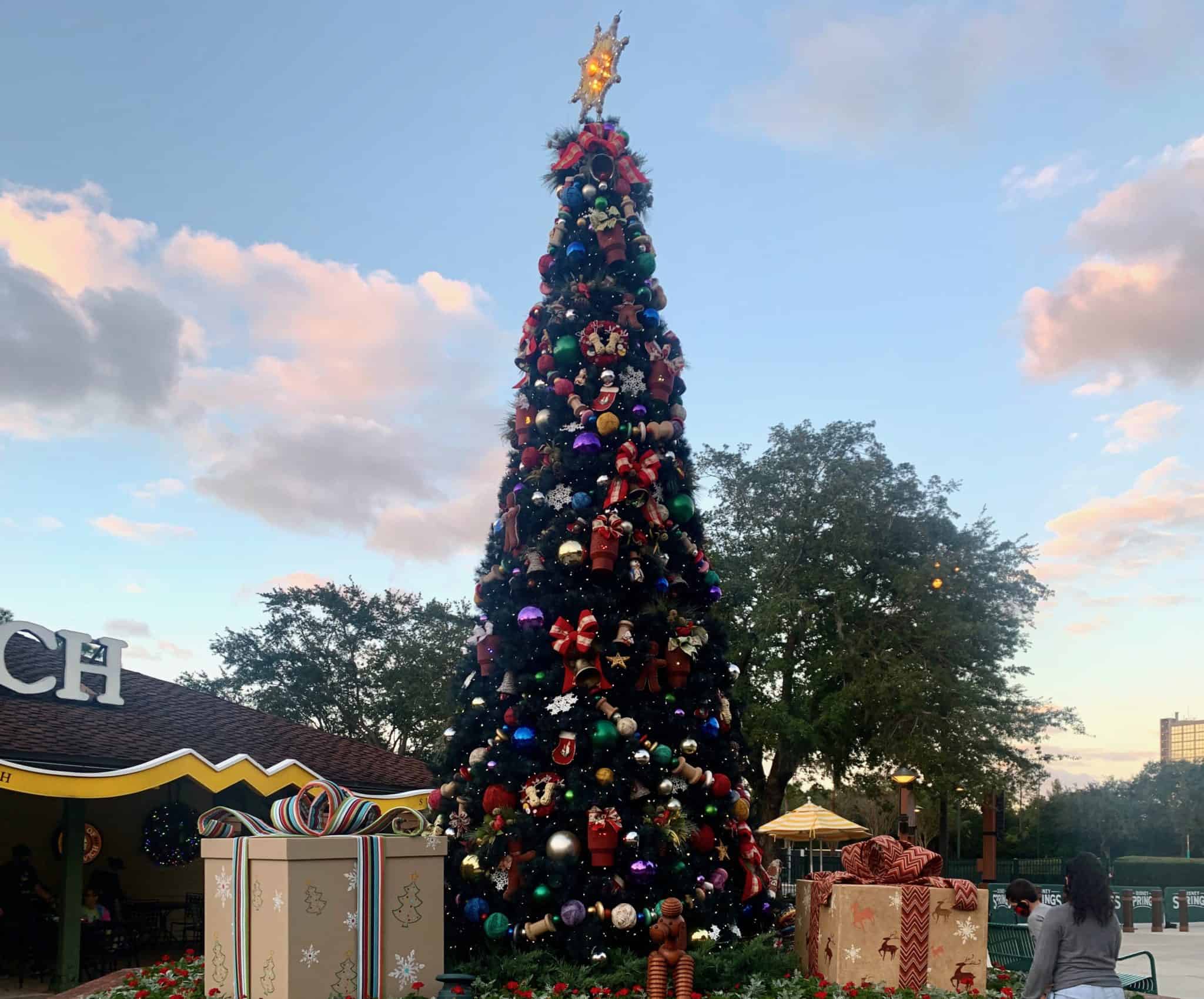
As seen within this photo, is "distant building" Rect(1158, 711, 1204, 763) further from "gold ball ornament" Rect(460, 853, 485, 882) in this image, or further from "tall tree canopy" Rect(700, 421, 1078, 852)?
"gold ball ornament" Rect(460, 853, 485, 882)

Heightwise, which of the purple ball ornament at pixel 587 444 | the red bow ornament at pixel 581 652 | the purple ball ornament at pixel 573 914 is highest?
the purple ball ornament at pixel 587 444

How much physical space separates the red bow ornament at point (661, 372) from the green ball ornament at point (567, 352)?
26.7 inches

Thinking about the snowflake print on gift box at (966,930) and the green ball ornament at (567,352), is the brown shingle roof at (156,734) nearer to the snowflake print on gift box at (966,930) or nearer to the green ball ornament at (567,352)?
the green ball ornament at (567,352)

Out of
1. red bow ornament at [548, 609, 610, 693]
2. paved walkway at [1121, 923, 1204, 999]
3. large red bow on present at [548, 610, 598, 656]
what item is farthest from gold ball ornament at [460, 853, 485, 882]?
paved walkway at [1121, 923, 1204, 999]

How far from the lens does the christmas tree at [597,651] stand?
8.85 m

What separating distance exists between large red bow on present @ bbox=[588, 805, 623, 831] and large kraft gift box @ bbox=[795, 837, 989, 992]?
1.87 m

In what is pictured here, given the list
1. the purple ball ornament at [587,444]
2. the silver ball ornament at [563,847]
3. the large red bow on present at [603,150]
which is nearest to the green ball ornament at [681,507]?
the purple ball ornament at [587,444]

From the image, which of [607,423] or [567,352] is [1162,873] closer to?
[607,423]

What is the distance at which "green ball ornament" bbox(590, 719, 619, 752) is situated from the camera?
29.2ft

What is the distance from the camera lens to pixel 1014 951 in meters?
11.1

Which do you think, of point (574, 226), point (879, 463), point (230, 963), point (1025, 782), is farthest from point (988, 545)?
point (230, 963)

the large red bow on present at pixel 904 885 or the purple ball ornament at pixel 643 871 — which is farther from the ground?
the purple ball ornament at pixel 643 871

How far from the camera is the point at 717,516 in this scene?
29.3 meters

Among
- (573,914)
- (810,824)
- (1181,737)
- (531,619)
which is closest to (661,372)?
(531,619)
